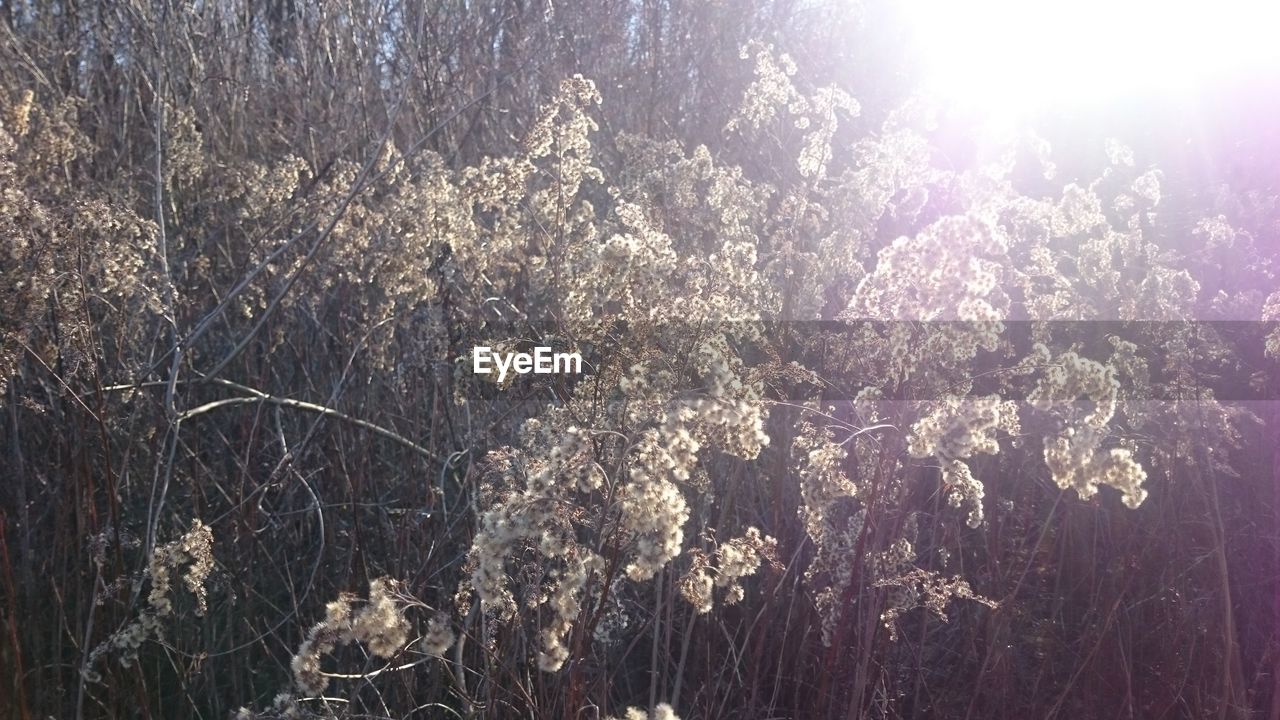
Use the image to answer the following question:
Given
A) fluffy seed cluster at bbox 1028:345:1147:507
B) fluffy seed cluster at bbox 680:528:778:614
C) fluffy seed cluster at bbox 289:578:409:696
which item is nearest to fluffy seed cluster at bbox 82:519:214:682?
fluffy seed cluster at bbox 289:578:409:696

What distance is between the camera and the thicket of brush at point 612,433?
1.94m

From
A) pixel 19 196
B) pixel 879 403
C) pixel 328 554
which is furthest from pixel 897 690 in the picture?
pixel 19 196

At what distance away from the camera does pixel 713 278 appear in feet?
8.57

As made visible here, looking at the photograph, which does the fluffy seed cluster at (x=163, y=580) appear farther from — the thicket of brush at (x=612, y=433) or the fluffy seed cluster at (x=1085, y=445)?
the fluffy seed cluster at (x=1085, y=445)

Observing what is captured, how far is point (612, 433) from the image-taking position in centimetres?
180

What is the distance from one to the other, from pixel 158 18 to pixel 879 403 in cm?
353

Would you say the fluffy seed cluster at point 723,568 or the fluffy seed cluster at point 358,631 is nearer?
the fluffy seed cluster at point 358,631

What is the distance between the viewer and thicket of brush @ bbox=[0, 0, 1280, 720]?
1944 mm

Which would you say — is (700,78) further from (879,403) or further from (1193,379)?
(879,403)

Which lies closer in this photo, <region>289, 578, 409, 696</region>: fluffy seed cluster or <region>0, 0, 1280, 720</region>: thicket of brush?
<region>289, 578, 409, 696</region>: fluffy seed cluster

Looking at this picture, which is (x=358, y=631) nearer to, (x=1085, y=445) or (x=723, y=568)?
(x=723, y=568)

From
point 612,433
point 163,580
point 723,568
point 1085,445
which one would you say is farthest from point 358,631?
point 1085,445

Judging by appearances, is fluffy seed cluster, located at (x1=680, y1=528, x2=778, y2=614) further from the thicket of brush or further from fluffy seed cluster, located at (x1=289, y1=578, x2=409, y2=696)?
fluffy seed cluster, located at (x1=289, y1=578, x2=409, y2=696)

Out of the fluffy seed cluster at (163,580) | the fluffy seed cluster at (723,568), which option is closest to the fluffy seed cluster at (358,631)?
the fluffy seed cluster at (723,568)
